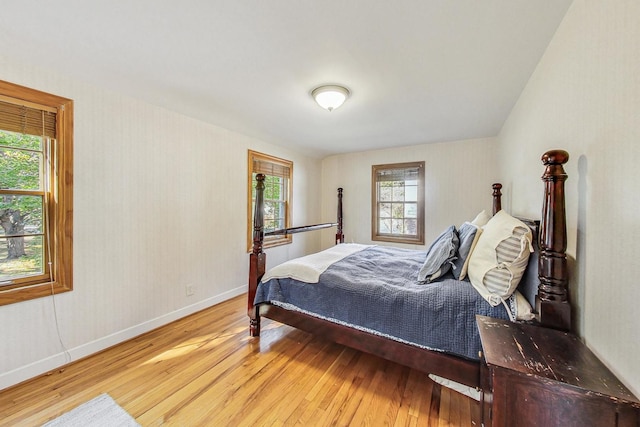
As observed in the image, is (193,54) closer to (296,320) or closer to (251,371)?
(296,320)

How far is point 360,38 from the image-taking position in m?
1.53

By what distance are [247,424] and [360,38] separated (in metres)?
2.37

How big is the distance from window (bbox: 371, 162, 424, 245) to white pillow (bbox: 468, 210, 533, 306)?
2606mm

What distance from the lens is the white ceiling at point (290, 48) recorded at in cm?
131

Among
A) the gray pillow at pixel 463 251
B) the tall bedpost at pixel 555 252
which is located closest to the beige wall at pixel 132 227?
the gray pillow at pixel 463 251

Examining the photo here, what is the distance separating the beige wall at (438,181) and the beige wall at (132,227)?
2.13 meters

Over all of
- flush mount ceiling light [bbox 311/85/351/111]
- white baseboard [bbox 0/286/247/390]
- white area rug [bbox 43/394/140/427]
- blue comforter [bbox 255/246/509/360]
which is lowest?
white area rug [bbox 43/394/140/427]

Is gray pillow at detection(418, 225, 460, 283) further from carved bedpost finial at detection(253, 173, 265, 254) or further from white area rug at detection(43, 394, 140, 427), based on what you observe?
white area rug at detection(43, 394, 140, 427)

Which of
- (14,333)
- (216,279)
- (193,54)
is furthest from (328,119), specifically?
(14,333)

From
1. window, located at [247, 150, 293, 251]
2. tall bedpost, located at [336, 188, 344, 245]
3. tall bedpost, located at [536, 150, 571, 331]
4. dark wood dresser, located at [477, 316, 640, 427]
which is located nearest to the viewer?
dark wood dresser, located at [477, 316, 640, 427]

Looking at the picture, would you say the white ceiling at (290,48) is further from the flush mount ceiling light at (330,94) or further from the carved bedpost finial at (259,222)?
the carved bedpost finial at (259,222)

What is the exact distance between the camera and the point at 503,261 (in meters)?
1.46

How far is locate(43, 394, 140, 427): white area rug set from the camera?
1.41m

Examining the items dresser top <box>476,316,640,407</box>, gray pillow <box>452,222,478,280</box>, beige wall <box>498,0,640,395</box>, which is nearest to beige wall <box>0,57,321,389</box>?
gray pillow <box>452,222,478,280</box>
